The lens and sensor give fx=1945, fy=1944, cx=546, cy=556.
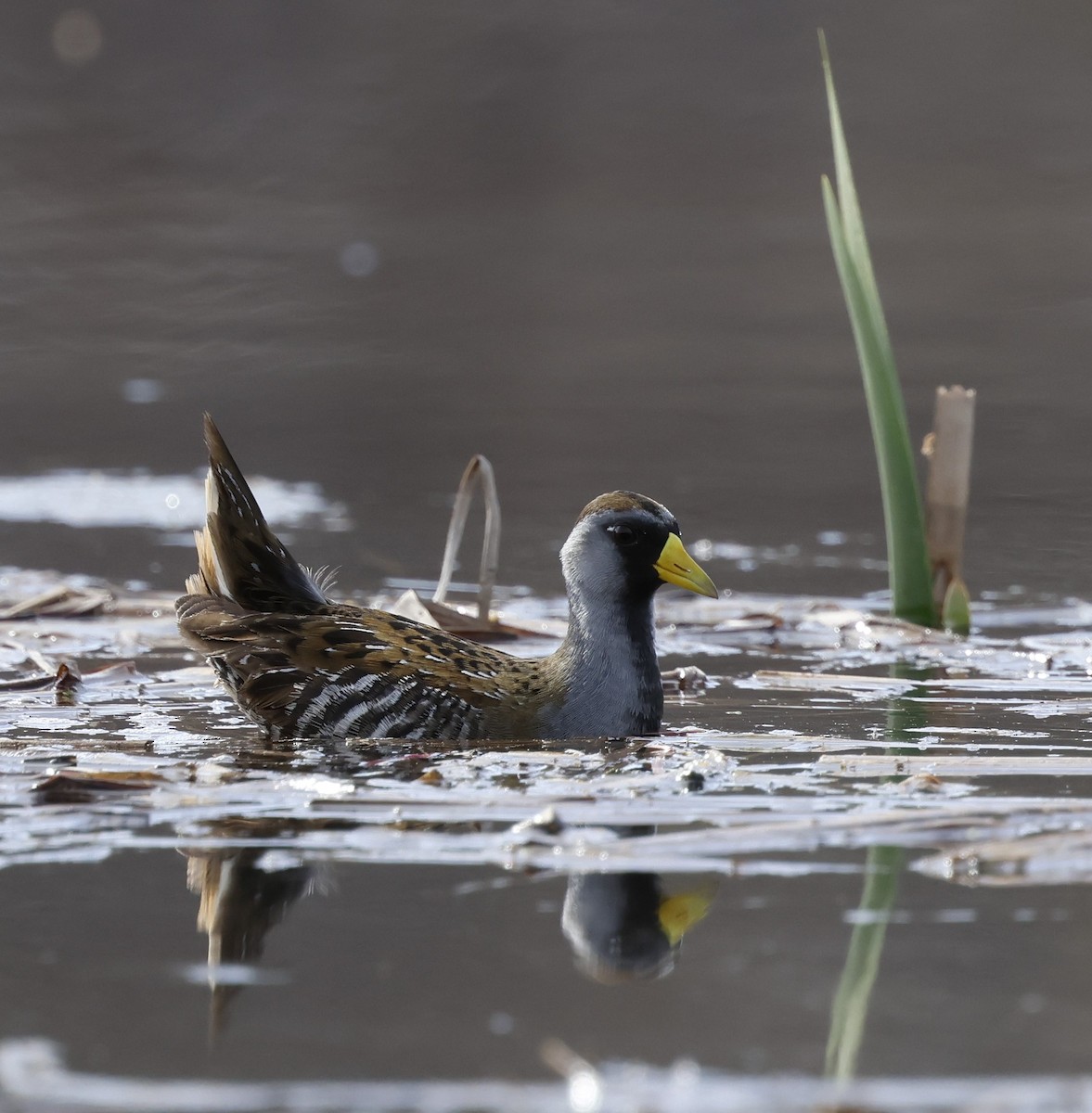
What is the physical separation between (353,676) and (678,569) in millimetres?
1002

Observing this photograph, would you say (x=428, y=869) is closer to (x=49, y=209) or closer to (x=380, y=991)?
(x=380, y=991)

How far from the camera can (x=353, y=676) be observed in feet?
17.8

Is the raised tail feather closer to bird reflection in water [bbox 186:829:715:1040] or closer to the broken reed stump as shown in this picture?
bird reflection in water [bbox 186:829:715:1040]

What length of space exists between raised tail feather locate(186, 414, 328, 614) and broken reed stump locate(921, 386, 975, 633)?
2618 mm

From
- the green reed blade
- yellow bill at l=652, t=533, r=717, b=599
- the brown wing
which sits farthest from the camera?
the green reed blade

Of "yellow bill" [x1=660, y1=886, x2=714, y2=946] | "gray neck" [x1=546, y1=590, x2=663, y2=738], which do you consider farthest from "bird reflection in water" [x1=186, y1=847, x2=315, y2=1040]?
"gray neck" [x1=546, y1=590, x2=663, y2=738]

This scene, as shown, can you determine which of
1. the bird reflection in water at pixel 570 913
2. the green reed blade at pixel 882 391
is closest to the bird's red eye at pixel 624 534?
the green reed blade at pixel 882 391

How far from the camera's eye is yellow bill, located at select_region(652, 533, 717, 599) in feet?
18.5

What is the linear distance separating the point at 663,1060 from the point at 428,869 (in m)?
1.05

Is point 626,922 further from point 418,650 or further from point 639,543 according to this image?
point 639,543

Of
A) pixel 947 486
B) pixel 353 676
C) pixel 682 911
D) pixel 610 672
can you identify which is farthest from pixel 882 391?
pixel 682 911

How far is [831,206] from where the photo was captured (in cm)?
699

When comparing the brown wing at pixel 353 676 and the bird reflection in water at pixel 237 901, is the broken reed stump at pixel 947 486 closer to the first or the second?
the brown wing at pixel 353 676

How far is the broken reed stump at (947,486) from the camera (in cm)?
734
